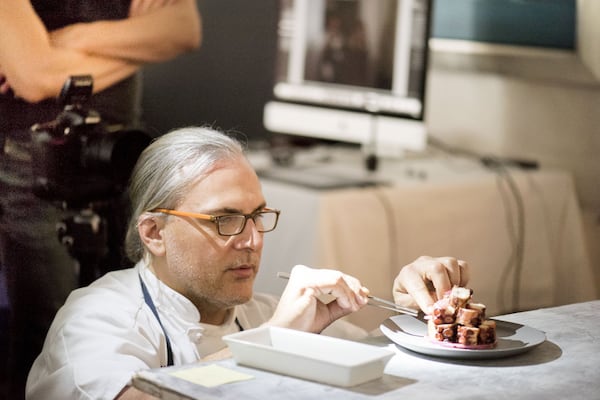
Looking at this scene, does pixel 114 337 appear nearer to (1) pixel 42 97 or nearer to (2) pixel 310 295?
(2) pixel 310 295

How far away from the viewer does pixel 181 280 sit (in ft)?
6.51

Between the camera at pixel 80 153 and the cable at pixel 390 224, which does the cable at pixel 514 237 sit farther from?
the camera at pixel 80 153

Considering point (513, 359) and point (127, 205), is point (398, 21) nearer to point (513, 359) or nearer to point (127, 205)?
point (127, 205)

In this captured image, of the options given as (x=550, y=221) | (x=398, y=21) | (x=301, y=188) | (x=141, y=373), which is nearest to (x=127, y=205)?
(x=141, y=373)

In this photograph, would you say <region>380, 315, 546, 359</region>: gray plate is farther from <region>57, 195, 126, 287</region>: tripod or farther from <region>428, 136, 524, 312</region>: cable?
<region>428, 136, 524, 312</region>: cable

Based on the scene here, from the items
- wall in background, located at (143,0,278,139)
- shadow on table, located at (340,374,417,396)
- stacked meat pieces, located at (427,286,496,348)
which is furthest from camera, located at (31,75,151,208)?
shadow on table, located at (340,374,417,396)

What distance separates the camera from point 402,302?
6.70 feet

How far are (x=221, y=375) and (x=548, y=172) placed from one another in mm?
2829

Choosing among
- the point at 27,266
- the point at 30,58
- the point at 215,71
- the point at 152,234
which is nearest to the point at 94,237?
the point at 27,266

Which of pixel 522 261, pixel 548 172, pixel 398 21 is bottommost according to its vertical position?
pixel 522 261

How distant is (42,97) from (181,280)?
0.50 m

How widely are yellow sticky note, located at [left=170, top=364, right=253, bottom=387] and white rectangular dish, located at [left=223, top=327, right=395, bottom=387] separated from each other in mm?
39

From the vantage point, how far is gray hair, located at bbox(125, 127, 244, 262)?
6.55 ft

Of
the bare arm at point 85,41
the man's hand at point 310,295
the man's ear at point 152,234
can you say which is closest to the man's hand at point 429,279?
the man's hand at point 310,295
